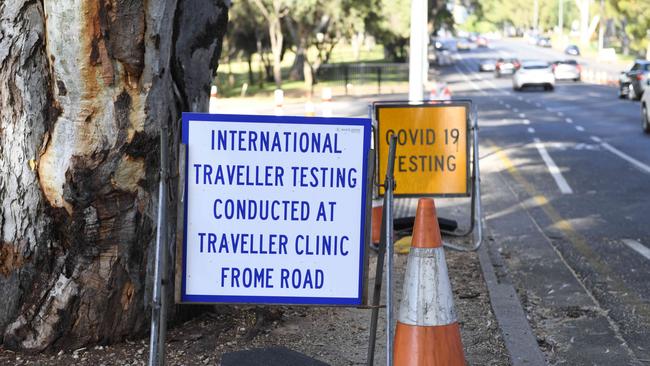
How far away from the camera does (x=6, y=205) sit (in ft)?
18.5

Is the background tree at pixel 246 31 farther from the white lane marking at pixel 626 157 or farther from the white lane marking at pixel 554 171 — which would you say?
the white lane marking at pixel 626 157

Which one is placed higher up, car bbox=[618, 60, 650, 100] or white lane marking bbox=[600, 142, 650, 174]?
car bbox=[618, 60, 650, 100]

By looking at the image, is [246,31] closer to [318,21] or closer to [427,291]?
[318,21]

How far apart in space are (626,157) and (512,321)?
38.8 ft

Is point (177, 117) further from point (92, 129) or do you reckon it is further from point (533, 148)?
point (533, 148)

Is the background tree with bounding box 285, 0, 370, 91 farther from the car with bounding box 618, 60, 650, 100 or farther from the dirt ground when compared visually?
the dirt ground

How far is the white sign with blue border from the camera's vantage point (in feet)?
15.3

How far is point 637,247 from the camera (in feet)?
32.3

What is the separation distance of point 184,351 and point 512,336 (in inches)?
78.9

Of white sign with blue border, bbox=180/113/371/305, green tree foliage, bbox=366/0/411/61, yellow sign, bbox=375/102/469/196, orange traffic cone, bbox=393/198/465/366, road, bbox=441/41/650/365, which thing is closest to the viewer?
white sign with blue border, bbox=180/113/371/305

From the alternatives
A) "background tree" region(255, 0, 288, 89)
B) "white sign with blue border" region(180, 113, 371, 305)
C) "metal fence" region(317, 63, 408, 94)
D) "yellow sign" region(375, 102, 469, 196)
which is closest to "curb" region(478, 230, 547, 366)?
"yellow sign" region(375, 102, 469, 196)

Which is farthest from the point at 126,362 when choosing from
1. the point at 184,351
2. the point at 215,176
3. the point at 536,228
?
the point at 536,228

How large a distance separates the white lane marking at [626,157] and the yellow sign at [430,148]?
731 cm

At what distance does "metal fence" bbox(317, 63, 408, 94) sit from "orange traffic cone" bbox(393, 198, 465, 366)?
42.0 m
